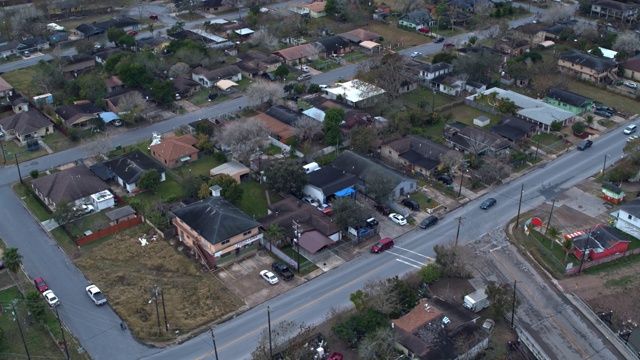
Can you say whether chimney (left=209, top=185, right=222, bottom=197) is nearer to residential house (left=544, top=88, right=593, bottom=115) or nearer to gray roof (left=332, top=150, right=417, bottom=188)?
gray roof (left=332, top=150, right=417, bottom=188)

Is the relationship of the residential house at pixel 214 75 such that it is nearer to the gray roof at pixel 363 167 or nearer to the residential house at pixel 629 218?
the gray roof at pixel 363 167

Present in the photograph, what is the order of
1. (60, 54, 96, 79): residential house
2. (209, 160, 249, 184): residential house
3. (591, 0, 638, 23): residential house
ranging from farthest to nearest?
(591, 0, 638, 23): residential house < (60, 54, 96, 79): residential house < (209, 160, 249, 184): residential house

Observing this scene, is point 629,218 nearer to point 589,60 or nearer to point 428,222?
point 428,222

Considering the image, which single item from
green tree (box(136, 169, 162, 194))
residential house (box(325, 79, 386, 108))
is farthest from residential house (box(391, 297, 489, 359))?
residential house (box(325, 79, 386, 108))

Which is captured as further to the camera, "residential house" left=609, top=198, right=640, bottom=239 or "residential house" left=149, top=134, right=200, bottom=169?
"residential house" left=149, top=134, right=200, bottom=169

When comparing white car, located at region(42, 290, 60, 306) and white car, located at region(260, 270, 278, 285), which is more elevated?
white car, located at region(42, 290, 60, 306)

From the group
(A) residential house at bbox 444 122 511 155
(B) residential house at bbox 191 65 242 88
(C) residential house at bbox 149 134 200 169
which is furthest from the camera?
(B) residential house at bbox 191 65 242 88

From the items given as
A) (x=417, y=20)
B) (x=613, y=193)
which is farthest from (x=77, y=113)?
(x=417, y=20)
